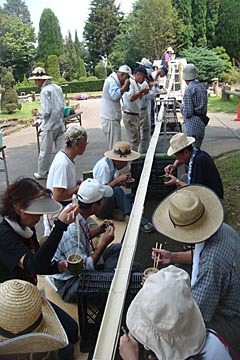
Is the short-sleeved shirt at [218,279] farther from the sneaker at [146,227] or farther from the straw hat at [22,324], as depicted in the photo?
the sneaker at [146,227]

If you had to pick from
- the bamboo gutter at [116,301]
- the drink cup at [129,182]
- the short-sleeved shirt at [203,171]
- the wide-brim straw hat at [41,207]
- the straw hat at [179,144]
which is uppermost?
the straw hat at [179,144]

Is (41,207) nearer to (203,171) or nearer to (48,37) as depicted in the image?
(203,171)

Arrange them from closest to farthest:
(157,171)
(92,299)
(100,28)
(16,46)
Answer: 1. (92,299)
2. (157,171)
3. (16,46)
4. (100,28)

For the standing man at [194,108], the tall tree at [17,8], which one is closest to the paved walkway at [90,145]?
the standing man at [194,108]

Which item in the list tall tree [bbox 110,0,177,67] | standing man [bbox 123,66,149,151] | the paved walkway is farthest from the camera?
tall tree [bbox 110,0,177,67]

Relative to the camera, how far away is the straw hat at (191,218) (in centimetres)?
229

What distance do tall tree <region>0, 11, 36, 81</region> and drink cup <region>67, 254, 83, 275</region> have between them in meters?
41.7

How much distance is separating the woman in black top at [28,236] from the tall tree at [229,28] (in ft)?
104

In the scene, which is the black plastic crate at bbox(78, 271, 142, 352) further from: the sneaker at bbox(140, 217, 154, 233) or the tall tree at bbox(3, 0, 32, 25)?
the tall tree at bbox(3, 0, 32, 25)

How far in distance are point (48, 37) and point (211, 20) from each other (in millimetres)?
19278

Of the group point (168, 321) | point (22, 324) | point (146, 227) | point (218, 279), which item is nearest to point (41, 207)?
point (22, 324)

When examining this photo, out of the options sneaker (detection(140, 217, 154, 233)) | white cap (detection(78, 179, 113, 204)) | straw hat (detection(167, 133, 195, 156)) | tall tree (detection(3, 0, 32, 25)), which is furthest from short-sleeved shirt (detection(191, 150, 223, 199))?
tall tree (detection(3, 0, 32, 25))

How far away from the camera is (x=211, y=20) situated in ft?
111

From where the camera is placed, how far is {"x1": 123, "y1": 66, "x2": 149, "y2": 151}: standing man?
23.5ft
